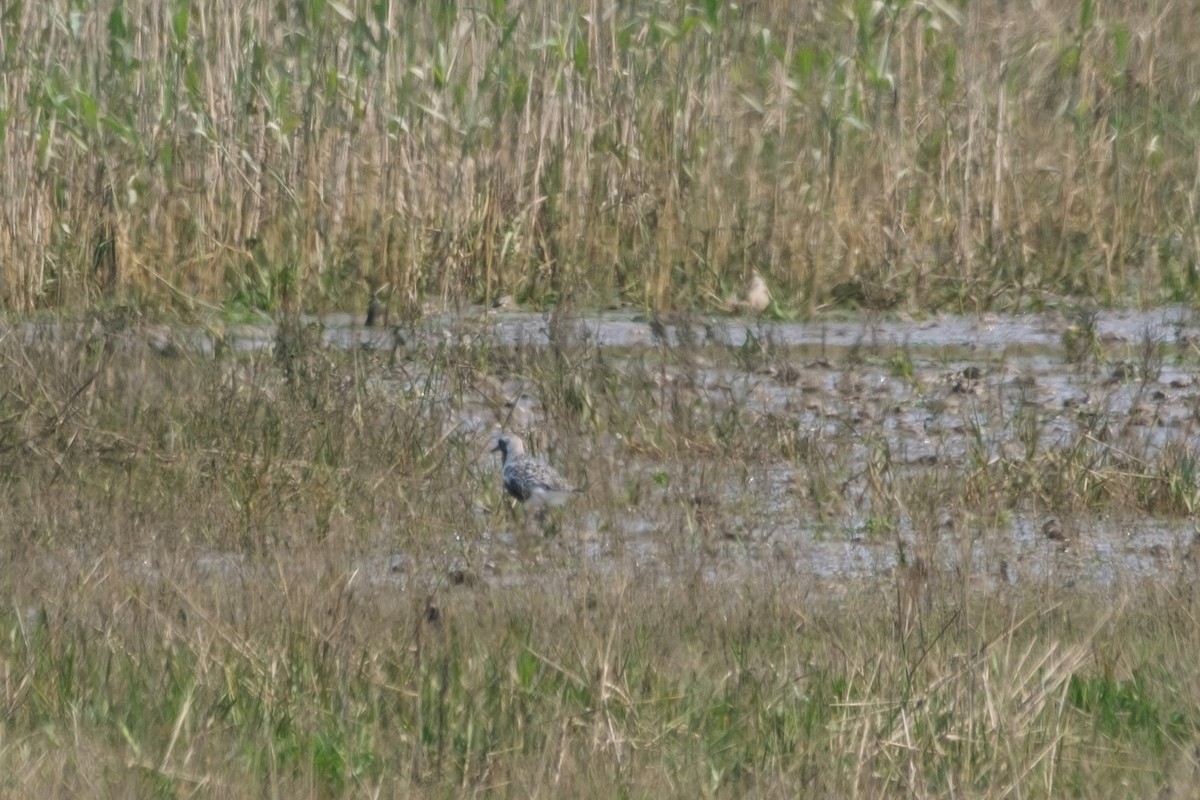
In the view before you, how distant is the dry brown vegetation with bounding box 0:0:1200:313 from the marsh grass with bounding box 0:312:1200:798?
4.65ft

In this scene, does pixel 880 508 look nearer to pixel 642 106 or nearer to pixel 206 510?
pixel 206 510

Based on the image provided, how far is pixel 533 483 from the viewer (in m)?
5.93

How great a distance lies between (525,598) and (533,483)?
104 cm

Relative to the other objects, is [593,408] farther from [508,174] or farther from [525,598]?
[508,174]

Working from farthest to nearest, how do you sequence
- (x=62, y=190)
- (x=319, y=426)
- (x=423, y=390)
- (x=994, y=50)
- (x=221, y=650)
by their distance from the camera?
(x=994, y=50) < (x=62, y=190) < (x=423, y=390) < (x=319, y=426) < (x=221, y=650)

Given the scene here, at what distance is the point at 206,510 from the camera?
5.80m

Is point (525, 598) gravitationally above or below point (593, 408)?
below

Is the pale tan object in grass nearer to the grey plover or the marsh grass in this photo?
the marsh grass

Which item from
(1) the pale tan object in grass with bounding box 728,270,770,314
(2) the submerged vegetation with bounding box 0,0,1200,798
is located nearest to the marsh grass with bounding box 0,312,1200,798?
(2) the submerged vegetation with bounding box 0,0,1200,798

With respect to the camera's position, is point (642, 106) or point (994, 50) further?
point (994, 50)

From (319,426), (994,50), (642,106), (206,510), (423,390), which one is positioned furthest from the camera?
(994,50)

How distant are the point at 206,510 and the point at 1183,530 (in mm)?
2817

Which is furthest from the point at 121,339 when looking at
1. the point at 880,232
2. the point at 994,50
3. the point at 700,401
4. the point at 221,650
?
the point at 994,50

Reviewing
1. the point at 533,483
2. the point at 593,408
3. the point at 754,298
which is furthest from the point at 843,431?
the point at 754,298
